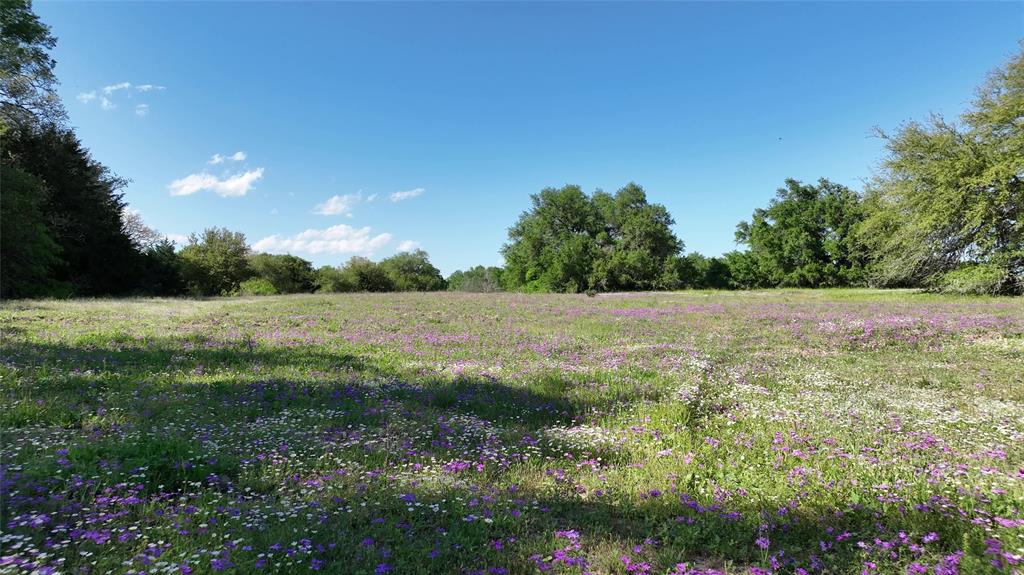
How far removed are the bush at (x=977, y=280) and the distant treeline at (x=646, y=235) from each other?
106 millimetres

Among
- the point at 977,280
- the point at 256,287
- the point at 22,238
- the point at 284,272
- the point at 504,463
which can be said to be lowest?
the point at 504,463

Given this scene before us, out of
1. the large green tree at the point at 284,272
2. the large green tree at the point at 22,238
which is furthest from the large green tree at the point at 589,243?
the large green tree at the point at 22,238

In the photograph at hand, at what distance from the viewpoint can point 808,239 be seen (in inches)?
2635

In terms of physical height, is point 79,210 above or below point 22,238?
above

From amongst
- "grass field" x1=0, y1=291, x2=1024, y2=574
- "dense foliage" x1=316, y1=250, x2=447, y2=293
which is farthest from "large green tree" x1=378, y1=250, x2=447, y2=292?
"grass field" x1=0, y1=291, x2=1024, y2=574

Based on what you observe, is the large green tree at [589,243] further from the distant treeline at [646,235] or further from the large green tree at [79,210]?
the large green tree at [79,210]

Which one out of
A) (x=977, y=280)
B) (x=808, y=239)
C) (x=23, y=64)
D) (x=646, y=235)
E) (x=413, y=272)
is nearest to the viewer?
(x=23, y=64)

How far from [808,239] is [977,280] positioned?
113ft

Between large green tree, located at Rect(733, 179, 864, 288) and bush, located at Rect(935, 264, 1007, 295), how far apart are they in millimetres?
28819

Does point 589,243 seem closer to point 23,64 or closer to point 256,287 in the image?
point 256,287

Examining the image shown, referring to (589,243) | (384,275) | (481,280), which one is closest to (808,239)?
(589,243)

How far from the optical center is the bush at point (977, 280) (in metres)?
34.1

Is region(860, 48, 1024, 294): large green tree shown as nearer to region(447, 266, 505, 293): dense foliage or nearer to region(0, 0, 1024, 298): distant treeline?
region(0, 0, 1024, 298): distant treeline

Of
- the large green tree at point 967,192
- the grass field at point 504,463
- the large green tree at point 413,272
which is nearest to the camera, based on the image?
the grass field at point 504,463
